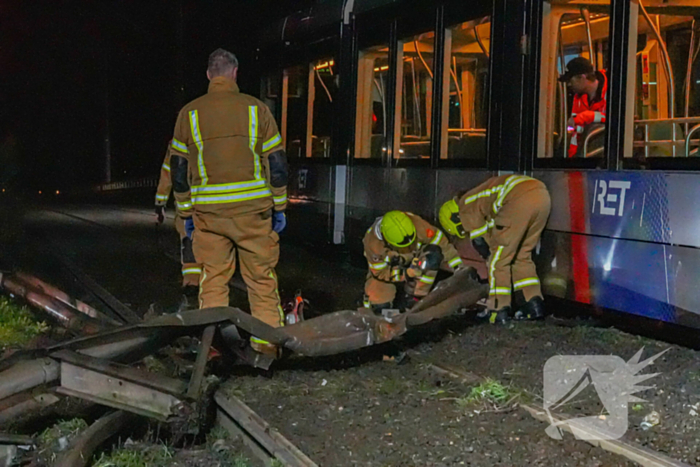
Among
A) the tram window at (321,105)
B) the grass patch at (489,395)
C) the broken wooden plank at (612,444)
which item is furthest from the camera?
the tram window at (321,105)

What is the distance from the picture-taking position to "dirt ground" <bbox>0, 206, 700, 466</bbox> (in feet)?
13.1

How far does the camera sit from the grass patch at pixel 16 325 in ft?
21.7

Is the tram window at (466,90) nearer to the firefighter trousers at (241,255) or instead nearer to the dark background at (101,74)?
the firefighter trousers at (241,255)

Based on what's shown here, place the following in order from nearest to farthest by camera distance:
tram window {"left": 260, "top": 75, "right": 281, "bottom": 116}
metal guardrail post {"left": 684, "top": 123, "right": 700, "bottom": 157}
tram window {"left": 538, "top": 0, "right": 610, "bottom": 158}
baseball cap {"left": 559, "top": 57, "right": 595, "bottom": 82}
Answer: metal guardrail post {"left": 684, "top": 123, "right": 700, "bottom": 157}, tram window {"left": 538, "top": 0, "right": 610, "bottom": 158}, baseball cap {"left": 559, "top": 57, "right": 595, "bottom": 82}, tram window {"left": 260, "top": 75, "right": 281, "bottom": 116}

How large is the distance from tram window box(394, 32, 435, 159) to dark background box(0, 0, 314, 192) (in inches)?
553

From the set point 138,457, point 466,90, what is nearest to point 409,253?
point 466,90

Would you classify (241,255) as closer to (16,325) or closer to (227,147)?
(227,147)

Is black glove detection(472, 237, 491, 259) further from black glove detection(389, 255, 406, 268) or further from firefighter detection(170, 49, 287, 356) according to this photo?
firefighter detection(170, 49, 287, 356)

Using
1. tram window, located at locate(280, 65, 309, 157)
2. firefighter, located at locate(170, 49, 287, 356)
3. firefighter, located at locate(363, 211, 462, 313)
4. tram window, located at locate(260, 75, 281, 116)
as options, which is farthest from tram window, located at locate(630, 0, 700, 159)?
tram window, located at locate(260, 75, 281, 116)

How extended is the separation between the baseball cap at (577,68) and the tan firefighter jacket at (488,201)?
0.83m

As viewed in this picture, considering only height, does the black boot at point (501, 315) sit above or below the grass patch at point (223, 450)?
above

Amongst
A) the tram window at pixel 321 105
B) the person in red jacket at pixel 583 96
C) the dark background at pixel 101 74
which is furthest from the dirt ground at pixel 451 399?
the dark background at pixel 101 74

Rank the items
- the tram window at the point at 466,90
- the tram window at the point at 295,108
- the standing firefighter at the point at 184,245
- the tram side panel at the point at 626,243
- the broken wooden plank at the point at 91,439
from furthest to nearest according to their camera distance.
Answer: the tram window at the point at 295,108, the tram window at the point at 466,90, the standing firefighter at the point at 184,245, the tram side panel at the point at 626,243, the broken wooden plank at the point at 91,439

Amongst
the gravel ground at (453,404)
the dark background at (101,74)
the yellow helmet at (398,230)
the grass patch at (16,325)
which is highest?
the dark background at (101,74)
